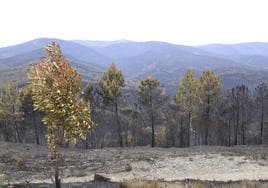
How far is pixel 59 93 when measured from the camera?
17516mm

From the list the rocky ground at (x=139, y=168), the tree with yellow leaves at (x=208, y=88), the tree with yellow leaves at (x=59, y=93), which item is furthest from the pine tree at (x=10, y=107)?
the tree with yellow leaves at (x=59, y=93)

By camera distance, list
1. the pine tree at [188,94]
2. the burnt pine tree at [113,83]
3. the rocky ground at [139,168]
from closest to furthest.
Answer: the rocky ground at [139,168]
the burnt pine tree at [113,83]
the pine tree at [188,94]

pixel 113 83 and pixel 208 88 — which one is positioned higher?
pixel 113 83

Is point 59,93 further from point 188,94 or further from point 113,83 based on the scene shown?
point 188,94

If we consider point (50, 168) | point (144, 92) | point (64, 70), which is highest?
point (64, 70)

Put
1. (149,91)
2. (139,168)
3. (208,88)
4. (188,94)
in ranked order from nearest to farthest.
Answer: (139,168)
(208,88)
(188,94)
(149,91)

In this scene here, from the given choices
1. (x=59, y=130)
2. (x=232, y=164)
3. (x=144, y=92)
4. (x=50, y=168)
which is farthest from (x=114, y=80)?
(x=59, y=130)

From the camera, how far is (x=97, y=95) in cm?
6788

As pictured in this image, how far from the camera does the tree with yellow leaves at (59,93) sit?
58.2ft

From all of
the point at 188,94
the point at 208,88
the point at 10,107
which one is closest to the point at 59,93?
the point at 208,88

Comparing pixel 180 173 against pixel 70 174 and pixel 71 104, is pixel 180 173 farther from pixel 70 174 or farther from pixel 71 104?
pixel 71 104

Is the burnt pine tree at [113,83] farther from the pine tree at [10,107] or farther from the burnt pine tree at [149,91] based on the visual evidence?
the pine tree at [10,107]

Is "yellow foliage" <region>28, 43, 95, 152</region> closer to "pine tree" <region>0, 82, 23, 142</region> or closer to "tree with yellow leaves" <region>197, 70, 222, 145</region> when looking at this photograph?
"tree with yellow leaves" <region>197, 70, 222, 145</region>

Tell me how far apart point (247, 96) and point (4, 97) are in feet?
128
